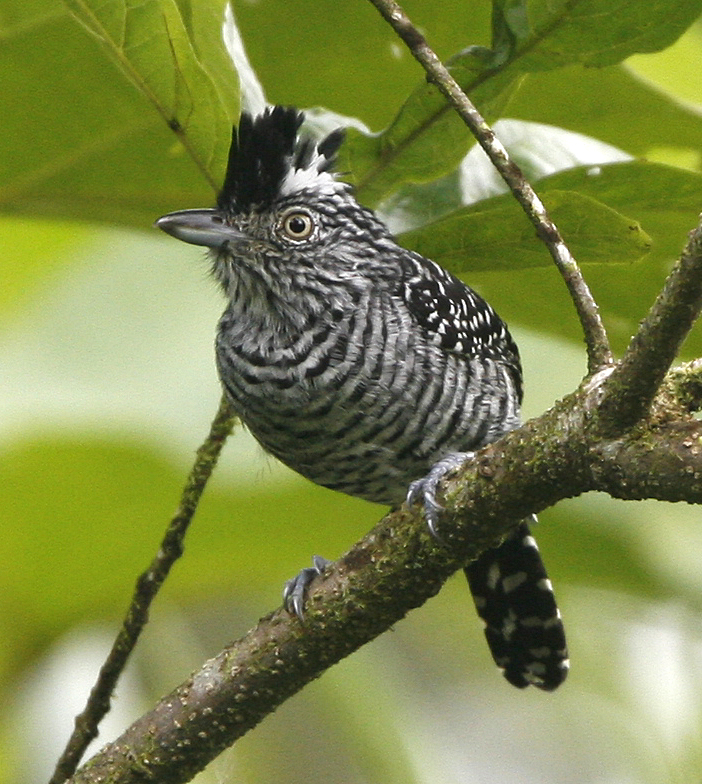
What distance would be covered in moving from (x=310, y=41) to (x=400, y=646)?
2.89m

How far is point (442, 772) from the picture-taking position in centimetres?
430

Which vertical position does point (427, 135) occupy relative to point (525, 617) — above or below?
above

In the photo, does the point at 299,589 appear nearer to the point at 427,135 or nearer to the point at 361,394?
the point at 361,394

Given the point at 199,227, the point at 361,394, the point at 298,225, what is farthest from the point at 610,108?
the point at 199,227

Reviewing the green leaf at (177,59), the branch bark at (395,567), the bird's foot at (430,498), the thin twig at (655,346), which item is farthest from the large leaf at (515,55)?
the thin twig at (655,346)

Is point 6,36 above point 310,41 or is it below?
above

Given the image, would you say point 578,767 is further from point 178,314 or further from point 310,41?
point 310,41

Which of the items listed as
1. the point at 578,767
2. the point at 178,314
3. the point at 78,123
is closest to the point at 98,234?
the point at 178,314

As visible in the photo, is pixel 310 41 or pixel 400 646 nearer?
pixel 310 41

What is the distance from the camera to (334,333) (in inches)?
130

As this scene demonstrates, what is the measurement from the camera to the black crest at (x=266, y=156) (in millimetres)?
3164

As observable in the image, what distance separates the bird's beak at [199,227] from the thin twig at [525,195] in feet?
2.78

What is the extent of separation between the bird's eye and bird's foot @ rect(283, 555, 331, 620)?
0.92 m

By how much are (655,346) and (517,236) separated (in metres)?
1.03
